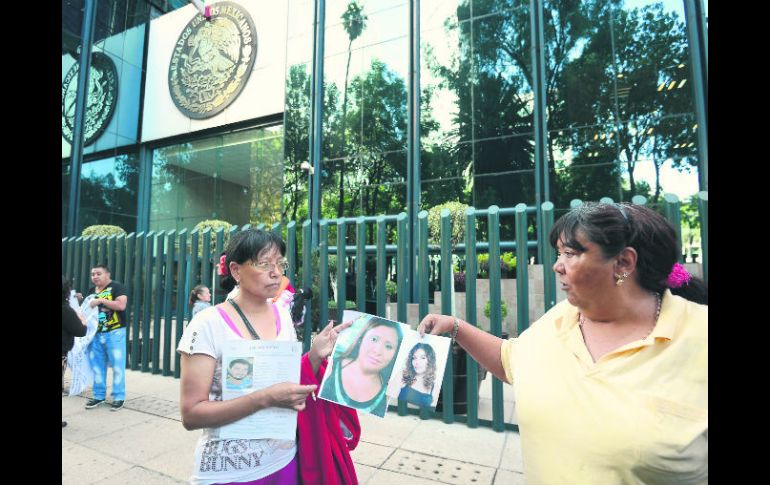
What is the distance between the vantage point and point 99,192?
16.7 m

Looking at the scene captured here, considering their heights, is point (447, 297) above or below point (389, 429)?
above

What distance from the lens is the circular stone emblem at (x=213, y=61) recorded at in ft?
50.6

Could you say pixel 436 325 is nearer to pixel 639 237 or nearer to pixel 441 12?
pixel 639 237

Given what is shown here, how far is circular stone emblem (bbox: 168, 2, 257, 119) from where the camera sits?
50.6 feet

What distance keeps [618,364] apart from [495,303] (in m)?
3.06

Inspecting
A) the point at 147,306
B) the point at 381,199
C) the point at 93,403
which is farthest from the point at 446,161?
the point at 93,403

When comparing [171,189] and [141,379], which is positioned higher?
[171,189]

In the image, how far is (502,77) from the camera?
1171 cm

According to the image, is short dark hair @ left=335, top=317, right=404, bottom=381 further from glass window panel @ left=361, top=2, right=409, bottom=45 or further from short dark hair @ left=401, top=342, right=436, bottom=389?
glass window panel @ left=361, top=2, right=409, bottom=45

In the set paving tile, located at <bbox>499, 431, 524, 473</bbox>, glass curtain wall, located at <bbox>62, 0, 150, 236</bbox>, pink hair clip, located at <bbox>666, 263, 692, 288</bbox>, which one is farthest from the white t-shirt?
glass curtain wall, located at <bbox>62, 0, 150, 236</bbox>
